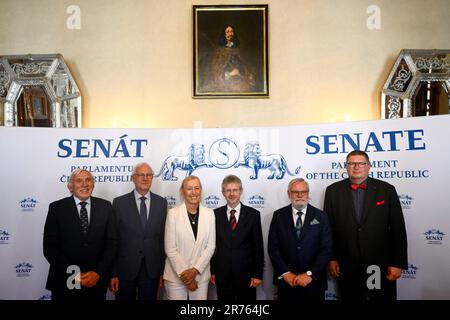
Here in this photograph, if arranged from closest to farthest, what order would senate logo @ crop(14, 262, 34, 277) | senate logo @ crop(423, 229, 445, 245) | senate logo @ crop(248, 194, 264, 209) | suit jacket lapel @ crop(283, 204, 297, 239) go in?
suit jacket lapel @ crop(283, 204, 297, 239), senate logo @ crop(423, 229, 445, 245), senate logo @ crop(14, 262, 34, 277), senate logo @ crop(248, 194, 264, 209)

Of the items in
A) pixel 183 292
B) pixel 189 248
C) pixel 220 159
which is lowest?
pixel 183 292

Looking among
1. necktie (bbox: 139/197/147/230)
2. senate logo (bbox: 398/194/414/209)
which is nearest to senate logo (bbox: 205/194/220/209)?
necktie (bbox: 139/197/147/230)

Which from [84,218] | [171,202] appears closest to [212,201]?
[171,202]

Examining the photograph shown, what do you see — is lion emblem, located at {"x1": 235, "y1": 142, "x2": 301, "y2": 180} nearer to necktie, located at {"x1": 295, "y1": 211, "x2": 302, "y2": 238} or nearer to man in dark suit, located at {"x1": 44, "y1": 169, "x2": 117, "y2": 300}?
necktie, located at {"x1": 295, "y1": 211, "x2": 302, "y2": 238}

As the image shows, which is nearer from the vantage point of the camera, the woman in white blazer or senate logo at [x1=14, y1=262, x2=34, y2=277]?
the woman in white blazer

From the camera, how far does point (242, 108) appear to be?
17.2 feet

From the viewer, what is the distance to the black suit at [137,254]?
3328mm

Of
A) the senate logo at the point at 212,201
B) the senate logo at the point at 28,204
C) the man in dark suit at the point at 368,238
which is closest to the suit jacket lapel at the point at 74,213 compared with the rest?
the senate logo at the point at 28,204

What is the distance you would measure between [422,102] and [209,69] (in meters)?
2.69

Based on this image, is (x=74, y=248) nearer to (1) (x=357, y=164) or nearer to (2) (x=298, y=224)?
(2) (x=298, y=224)

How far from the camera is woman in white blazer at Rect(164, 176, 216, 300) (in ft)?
10.5

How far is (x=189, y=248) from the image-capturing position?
10.6 feet

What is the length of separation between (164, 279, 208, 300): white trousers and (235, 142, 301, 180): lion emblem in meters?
1.32

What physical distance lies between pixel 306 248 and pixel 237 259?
22.2 inches
